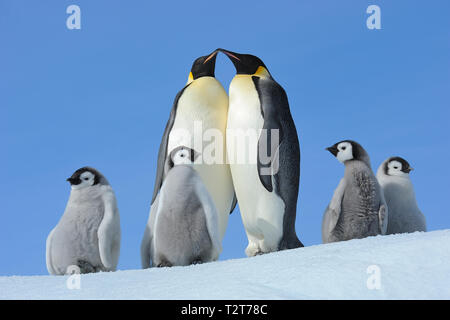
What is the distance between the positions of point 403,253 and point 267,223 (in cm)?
207

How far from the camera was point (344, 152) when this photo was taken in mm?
5164

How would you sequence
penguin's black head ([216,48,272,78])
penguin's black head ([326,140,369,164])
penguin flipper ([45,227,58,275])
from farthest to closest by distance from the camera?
penguin's black head ([216,48,272,78]) → penguin's black head ([326,140,369,164]) → penguin flipper ([45,227,58,275])

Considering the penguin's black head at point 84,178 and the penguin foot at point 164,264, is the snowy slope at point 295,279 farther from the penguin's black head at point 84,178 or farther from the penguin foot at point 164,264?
the penguin's black head at point 84,178

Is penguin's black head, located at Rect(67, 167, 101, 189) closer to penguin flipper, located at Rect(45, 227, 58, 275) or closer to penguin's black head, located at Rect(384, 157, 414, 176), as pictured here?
penguin flipper, located at Rect(45, 227, 58, 275)

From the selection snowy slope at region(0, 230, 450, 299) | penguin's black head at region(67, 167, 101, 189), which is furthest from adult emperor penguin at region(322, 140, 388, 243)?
penguin's black head at region(67, 167, 101, 189)

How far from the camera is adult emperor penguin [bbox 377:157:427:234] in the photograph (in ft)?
16.8

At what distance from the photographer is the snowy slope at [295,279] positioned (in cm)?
283

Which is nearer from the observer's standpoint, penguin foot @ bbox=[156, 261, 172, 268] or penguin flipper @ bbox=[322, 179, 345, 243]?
penguin foot @ bbox=[156, 261, 172, 268]

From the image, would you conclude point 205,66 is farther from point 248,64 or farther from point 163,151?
point 163,151

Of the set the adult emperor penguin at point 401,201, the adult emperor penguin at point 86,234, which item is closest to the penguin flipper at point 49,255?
the adult emperor penguin at point 86,234

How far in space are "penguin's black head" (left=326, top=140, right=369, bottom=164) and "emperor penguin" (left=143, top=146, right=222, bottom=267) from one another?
1539 mm
